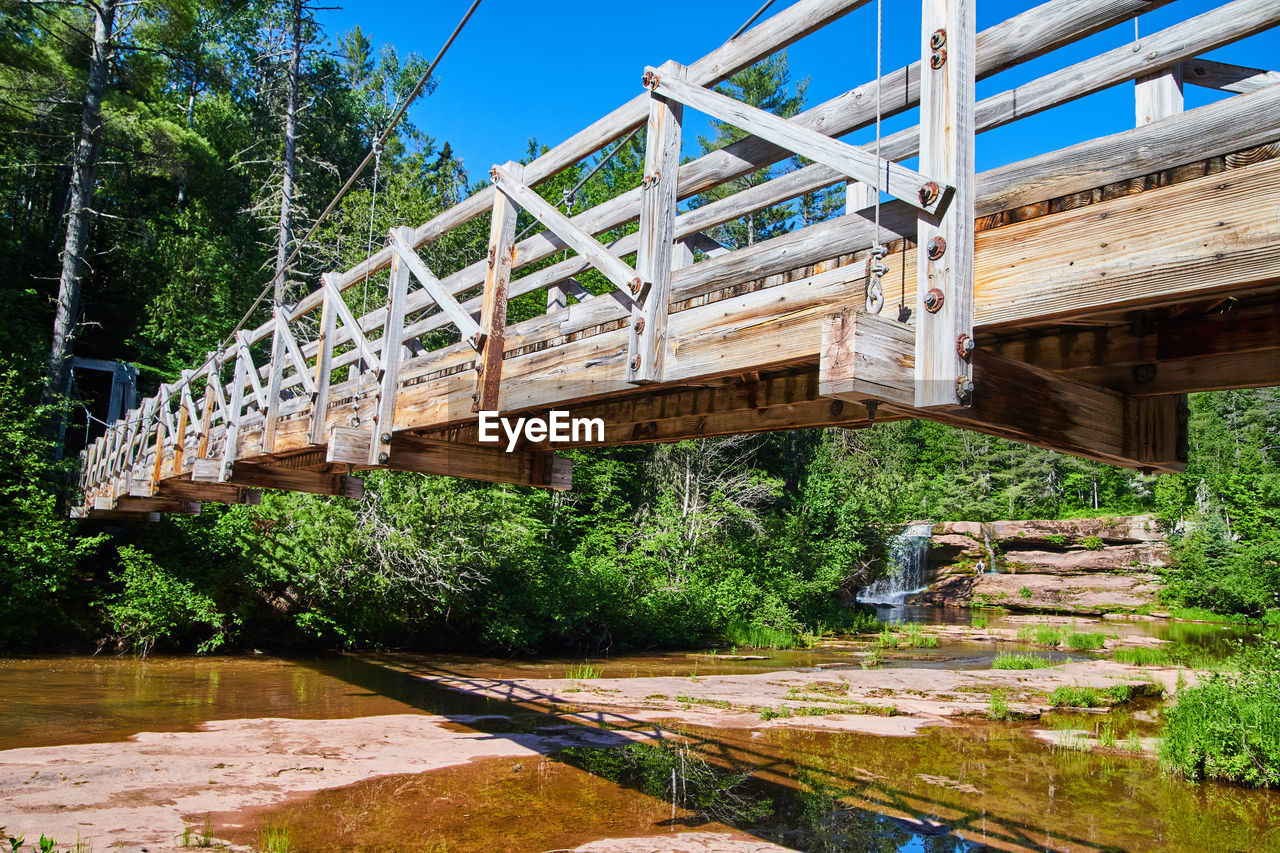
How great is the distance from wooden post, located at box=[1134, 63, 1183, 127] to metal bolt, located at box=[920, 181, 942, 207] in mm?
548

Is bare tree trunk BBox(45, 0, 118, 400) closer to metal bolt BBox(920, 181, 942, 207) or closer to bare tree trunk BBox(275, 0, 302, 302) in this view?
bare tree trunk BBox(275, 0, 302, 302)

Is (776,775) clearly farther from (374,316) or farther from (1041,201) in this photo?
(1041,201)

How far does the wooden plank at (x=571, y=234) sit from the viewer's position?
3.82m

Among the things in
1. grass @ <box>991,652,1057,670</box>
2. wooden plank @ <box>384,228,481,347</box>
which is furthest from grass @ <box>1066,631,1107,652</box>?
wooden plank @ <box>384,228,481,347</box>

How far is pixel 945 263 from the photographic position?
2.62 meters

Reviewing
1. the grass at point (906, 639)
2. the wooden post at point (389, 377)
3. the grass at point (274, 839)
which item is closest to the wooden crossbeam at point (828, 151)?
the wooden post at point (389, 377)

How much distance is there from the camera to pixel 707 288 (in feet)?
12.2

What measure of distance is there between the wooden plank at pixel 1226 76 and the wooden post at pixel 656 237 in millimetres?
1913

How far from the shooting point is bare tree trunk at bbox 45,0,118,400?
1806 cm

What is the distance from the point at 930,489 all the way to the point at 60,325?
1556 inches

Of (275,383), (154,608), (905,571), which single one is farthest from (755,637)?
(905,571)

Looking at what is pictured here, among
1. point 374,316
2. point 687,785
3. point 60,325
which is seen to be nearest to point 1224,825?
point 687,785

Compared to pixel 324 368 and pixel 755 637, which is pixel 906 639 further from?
pixel 324 368

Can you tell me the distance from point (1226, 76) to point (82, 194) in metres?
21.1
